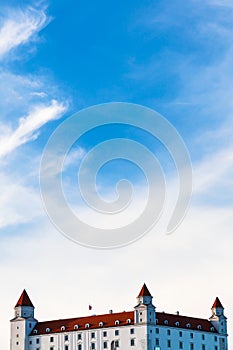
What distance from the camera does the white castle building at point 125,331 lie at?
15800cm

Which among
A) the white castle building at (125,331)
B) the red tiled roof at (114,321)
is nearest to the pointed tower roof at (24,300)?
the white castle building at (125,331)

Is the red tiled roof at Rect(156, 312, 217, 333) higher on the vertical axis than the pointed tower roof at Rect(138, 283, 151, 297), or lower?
lower

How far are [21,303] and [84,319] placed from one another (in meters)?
14.8

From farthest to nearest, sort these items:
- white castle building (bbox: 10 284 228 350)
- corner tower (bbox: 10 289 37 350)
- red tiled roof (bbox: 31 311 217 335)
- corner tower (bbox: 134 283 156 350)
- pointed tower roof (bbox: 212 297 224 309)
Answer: pointed tower roof (bbox: 212 297 224 309) < corner tower (bbox: 10 289 37 350) < red tiled roof (bbox: 31 311 217 335) < white castle building (bbox: 10 284 228 350) < corner tower (bbox: 134 283 156 350)

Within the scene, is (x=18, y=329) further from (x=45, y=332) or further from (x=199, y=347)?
(x=199, y=347)

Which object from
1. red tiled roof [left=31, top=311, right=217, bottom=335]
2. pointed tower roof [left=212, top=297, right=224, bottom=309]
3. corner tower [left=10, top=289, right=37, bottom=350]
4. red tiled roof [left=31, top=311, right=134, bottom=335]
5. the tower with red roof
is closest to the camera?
red tiled roof [left=31, top=311, right=217, bottom=335]

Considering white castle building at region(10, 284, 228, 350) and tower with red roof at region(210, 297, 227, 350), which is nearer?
white castle building at region(10, 284, 228, 350)

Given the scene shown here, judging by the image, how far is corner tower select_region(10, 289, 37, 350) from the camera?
16988 cm

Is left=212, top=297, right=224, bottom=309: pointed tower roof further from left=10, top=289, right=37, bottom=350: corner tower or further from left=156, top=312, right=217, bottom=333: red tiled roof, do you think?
left=10, top=289, right=37, bottom=350: corner tower

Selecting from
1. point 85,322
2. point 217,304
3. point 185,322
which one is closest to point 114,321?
point 85,322

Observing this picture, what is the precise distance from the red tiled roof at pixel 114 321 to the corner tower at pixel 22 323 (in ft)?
5.76

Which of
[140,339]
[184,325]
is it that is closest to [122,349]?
[140,339]

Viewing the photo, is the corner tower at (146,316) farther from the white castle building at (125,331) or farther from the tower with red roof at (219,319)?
the tower with red roof at (219,319)

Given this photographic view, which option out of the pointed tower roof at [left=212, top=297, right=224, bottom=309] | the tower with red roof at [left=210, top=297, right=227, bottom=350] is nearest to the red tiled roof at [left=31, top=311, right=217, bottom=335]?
the tower with red roof at [left=210, top=297, right=227, bottom=350]
